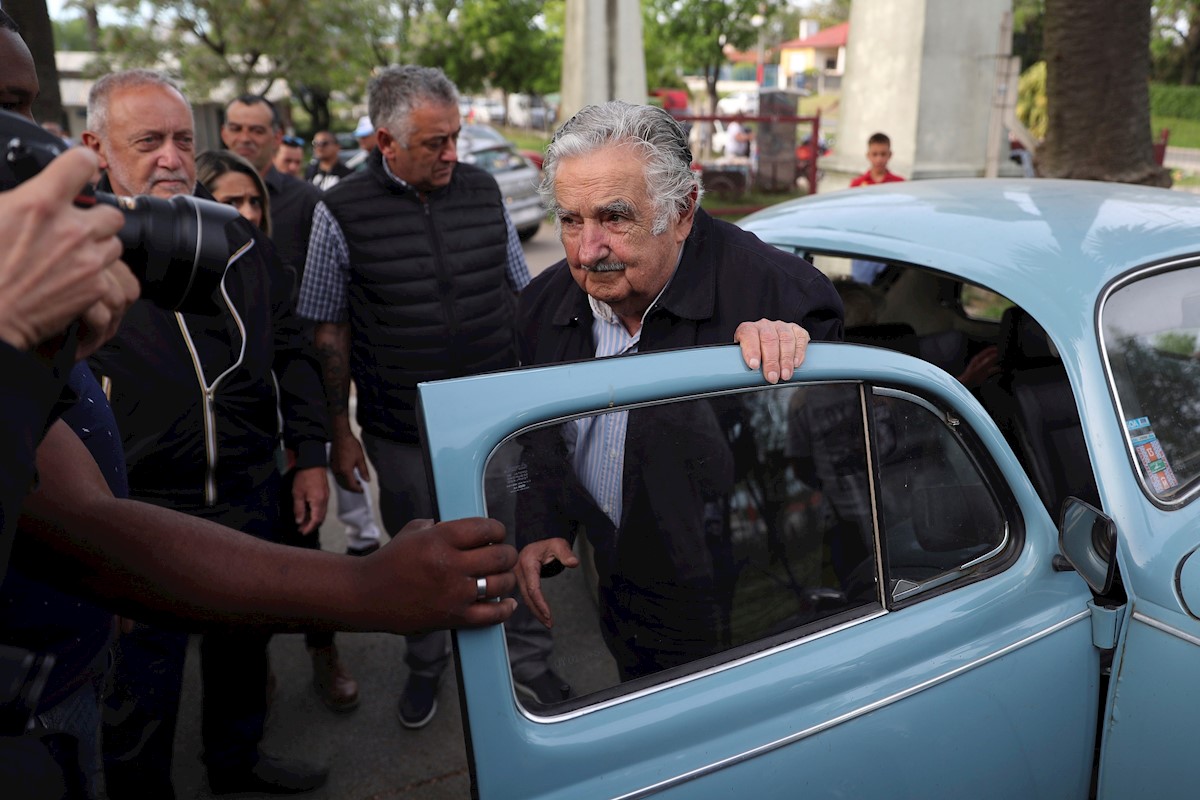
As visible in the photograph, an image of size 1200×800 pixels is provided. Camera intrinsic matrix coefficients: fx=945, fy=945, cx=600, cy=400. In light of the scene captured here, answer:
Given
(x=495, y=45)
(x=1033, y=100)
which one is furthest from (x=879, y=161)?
(x=495, y=45)

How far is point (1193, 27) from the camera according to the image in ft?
125

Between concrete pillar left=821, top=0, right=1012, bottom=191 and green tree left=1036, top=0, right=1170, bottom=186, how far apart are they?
149cm

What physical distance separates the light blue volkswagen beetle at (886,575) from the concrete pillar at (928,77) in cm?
701

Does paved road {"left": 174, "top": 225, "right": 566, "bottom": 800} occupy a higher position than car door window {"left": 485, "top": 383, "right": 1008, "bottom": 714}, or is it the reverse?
car door window {"left": 485, "top": 383, "right": 1008, "bottom": 714}

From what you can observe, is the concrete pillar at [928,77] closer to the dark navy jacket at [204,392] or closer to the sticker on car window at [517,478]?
the dark navy jacket at [204,392]

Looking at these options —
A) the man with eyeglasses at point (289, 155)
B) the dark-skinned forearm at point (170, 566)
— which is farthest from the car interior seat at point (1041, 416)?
the man with eyeglasses at point (289, 155)

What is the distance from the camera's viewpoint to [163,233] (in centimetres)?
111

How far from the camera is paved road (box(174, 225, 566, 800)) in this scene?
2943 mm

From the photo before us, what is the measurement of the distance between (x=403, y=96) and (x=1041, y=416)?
2130 mm

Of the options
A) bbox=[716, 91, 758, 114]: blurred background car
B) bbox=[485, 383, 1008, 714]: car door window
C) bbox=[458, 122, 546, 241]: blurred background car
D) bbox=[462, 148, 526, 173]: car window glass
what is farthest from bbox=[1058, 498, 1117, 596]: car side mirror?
bbox=[716, 91, 758, 114]: blurred background car

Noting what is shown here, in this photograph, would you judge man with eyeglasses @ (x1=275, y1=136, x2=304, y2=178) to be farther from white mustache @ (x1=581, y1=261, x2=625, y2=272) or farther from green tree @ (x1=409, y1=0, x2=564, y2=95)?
green tree @ (x1=409, y1=0, x2=564, y2=95)

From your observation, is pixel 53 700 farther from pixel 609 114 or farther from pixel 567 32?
pixel 567 32

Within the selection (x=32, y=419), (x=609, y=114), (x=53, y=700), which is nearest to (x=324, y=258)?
(x=609, y=114)

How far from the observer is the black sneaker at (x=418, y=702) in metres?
3.21
